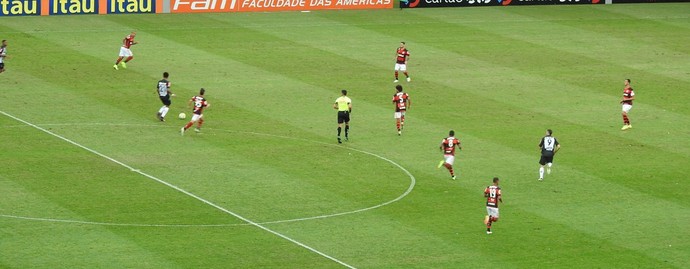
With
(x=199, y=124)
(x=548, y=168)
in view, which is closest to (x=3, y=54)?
(x=199, y=124)

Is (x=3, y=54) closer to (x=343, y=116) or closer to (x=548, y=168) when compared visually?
(x=343, y=116)

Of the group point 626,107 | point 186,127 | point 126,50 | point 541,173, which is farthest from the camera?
point 126,50

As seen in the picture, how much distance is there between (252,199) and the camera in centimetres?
4081

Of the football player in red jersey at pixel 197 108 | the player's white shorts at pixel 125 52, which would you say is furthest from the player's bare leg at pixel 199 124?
the player's white shorts at pixel 125 52

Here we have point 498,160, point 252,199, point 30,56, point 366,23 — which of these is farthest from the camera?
point 366,23

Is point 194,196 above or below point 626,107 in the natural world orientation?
below

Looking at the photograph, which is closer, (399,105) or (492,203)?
(492,203)

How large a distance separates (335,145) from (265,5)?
2736cm

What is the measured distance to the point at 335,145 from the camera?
4803cm

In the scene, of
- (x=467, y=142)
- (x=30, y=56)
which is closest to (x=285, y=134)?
(x=467, y=142)

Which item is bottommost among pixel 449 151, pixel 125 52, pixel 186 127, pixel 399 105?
pixel 186 127

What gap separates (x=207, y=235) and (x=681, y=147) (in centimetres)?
1993

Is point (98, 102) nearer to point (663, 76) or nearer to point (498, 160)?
point (498, 160)

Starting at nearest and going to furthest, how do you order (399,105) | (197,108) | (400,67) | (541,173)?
(541,173), (197,108), (399,105), (400,67)
